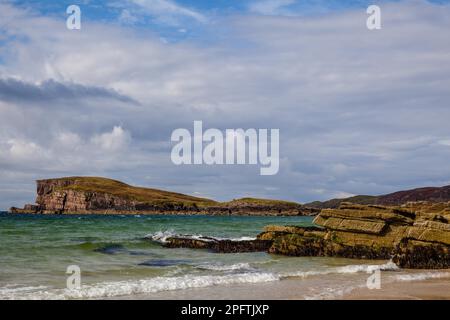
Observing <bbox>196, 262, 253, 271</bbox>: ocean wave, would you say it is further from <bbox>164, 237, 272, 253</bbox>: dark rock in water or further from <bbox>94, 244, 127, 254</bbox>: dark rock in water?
<bbox>94, 244, 127, 254</bbox>: dark rock in water

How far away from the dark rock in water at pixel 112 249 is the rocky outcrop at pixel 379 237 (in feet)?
38.6

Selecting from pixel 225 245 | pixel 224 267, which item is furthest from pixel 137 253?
pixel 224 267

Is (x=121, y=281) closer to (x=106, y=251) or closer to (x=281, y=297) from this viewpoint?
(x=281, y=297)

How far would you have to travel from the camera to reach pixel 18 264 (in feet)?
96.3

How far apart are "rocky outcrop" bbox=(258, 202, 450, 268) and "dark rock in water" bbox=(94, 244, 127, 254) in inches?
464

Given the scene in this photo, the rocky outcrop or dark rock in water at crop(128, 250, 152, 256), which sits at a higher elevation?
the rocky outcrop

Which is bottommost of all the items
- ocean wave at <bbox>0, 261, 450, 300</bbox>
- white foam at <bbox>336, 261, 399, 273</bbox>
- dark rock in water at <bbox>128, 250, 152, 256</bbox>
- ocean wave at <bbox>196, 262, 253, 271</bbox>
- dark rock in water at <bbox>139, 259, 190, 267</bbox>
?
dark rock in water at <bbox>128, 250, 152, 256</bbox>

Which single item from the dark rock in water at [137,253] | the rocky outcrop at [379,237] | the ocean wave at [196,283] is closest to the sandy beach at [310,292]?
the ocean wave at [196,283]

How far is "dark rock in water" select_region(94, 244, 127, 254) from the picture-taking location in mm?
38753

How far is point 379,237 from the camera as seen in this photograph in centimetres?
3338

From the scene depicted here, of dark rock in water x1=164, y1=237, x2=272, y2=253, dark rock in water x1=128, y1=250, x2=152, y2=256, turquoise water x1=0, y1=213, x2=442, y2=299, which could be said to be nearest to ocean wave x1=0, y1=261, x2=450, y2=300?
turquoise water x1=0, y1=213, x2=442, y2=299

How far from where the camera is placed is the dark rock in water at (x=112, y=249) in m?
38.8
